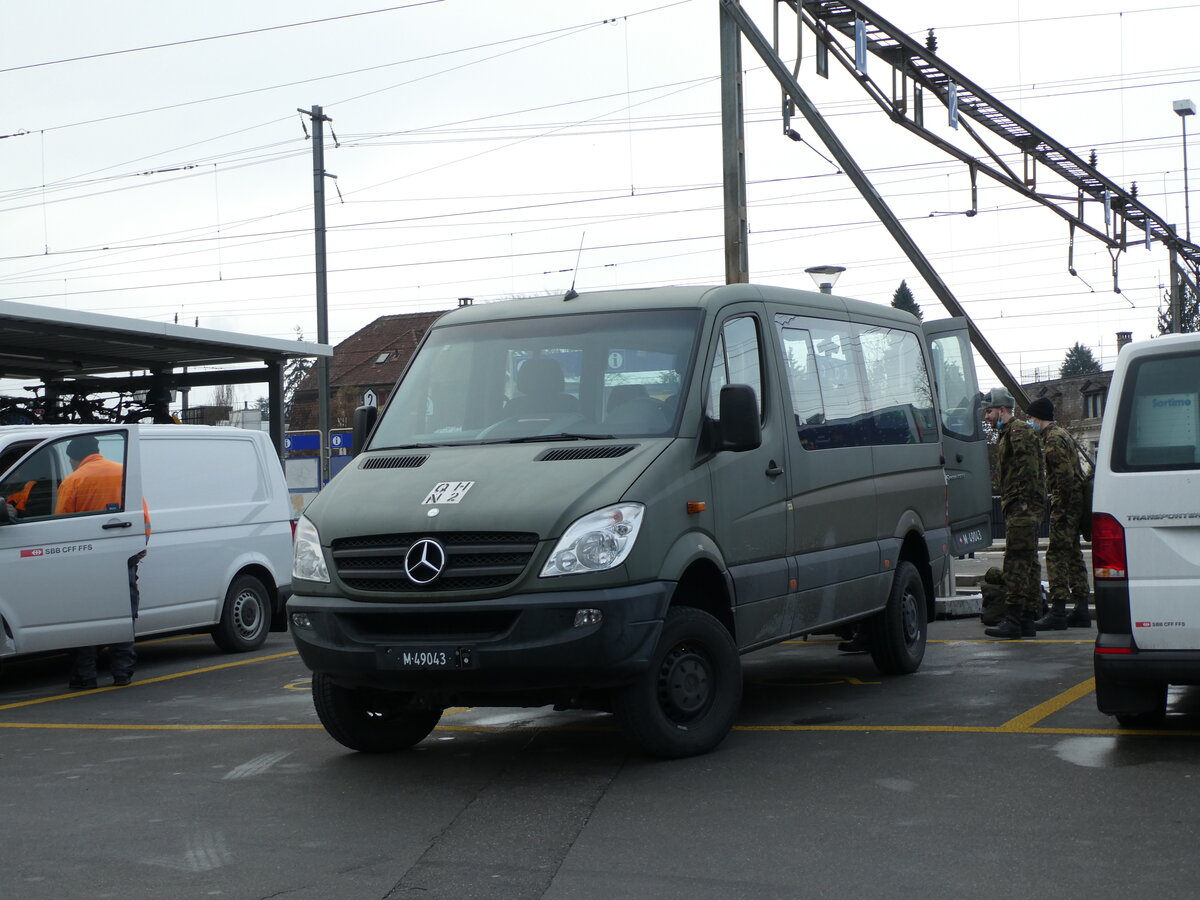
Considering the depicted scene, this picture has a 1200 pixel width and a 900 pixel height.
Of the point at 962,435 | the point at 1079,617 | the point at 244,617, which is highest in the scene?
the point at 962,435

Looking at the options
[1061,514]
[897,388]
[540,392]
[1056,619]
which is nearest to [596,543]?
[540,392]

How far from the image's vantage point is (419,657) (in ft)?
21.8

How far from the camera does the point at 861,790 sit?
6.31 meters

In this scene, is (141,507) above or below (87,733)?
above

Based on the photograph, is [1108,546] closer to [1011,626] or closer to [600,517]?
[600,517]

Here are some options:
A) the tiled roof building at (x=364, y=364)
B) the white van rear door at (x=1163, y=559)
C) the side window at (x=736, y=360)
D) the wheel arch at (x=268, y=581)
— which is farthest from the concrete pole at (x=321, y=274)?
the tiled roof building at (x=364, y=364)

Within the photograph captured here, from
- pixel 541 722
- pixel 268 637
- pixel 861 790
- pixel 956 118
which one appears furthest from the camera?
pixel 956 118

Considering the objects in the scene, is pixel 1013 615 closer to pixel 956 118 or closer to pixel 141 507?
pixel 141 507

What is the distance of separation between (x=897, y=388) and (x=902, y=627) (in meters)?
1.63

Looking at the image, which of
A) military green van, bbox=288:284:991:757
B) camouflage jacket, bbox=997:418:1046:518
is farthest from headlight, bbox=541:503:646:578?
camouflage jacket, bbox=997:418:1046:518

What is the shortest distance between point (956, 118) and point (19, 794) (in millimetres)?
18391

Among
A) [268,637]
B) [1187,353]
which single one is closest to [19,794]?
[1187,353]

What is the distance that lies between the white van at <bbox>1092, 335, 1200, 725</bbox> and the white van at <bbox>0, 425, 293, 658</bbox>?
712 centimetres

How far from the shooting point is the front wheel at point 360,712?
742 cm
